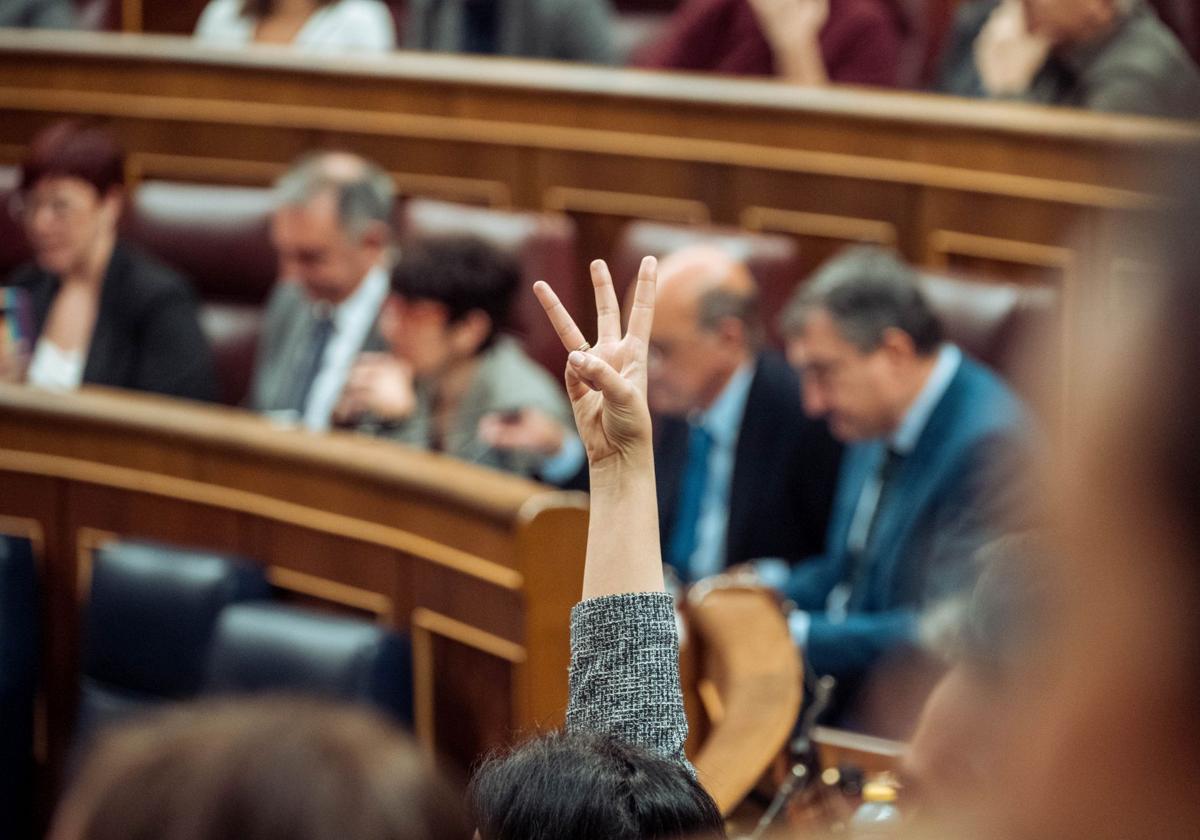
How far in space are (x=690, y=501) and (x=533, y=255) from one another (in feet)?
1.41

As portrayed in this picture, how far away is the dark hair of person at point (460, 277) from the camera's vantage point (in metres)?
1.78

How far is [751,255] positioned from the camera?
1.93 meters

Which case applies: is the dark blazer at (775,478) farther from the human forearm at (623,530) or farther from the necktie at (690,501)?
the human forearm at (623,530)

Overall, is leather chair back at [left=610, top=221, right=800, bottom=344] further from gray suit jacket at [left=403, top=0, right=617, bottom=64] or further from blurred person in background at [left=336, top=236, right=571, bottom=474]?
gray suit jacket at [left=403, top=0, right=617, bottom=64]

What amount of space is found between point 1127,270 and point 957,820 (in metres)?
0.09

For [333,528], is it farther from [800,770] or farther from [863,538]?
[800,770]

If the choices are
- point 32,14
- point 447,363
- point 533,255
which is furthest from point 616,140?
point 32,14

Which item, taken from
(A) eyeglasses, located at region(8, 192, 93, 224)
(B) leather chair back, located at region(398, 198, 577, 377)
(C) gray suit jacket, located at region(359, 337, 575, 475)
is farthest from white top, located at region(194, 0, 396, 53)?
(C) gray suit jacket, located at region(359, 337, 575, 475)

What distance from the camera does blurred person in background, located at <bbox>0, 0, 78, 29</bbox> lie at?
284cm

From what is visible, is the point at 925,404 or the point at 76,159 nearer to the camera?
the point at 925,404

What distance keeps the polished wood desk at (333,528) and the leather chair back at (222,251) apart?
556 mm

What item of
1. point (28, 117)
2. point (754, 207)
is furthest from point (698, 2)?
point (28, 117)

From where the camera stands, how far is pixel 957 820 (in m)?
0.24

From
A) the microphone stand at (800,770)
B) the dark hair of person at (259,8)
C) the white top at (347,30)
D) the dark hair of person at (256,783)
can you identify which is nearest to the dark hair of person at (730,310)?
the microphone stand at (800,770)
